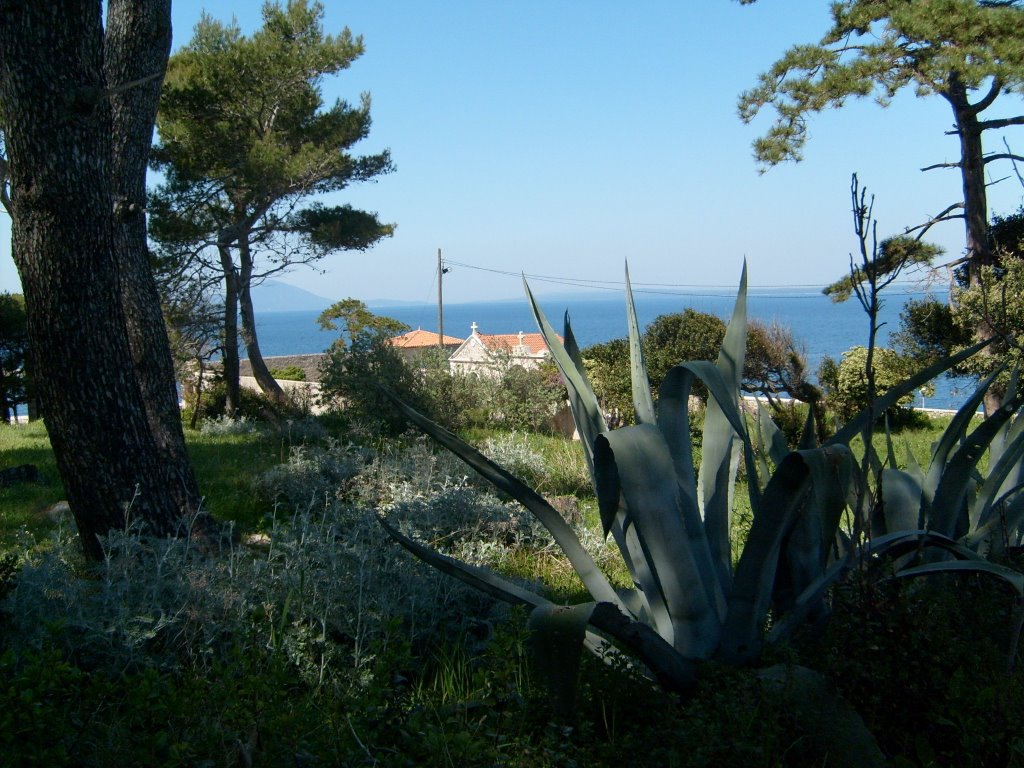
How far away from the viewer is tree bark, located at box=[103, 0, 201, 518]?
5531 mm

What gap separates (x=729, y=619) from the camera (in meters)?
2.51

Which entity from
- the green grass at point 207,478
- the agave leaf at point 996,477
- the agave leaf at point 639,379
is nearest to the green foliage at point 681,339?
the green grass at point 207,478

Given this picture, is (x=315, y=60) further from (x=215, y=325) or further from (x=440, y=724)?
(x=440, y=724)

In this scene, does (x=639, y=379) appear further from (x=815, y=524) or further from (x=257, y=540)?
(x=257, y=540)

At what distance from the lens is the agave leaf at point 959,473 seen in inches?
112

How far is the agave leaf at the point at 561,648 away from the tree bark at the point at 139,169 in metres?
3.89

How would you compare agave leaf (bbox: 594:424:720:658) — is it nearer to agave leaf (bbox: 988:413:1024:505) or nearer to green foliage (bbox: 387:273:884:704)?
green foliage (bbox: 387:273:884:704)

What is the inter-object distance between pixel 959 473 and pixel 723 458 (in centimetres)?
85

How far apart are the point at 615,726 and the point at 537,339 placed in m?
27.8

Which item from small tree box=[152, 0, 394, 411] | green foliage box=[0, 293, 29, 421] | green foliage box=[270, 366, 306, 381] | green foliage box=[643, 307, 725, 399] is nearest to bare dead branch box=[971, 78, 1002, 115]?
green foliage box=[643, 307, 725, 399]

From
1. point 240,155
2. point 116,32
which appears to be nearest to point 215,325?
point 240,155

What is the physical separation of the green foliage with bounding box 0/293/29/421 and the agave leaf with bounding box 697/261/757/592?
20.7m

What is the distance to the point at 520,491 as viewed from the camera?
8.45ft

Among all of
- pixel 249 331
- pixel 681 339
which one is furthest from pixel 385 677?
pixel 249 331
